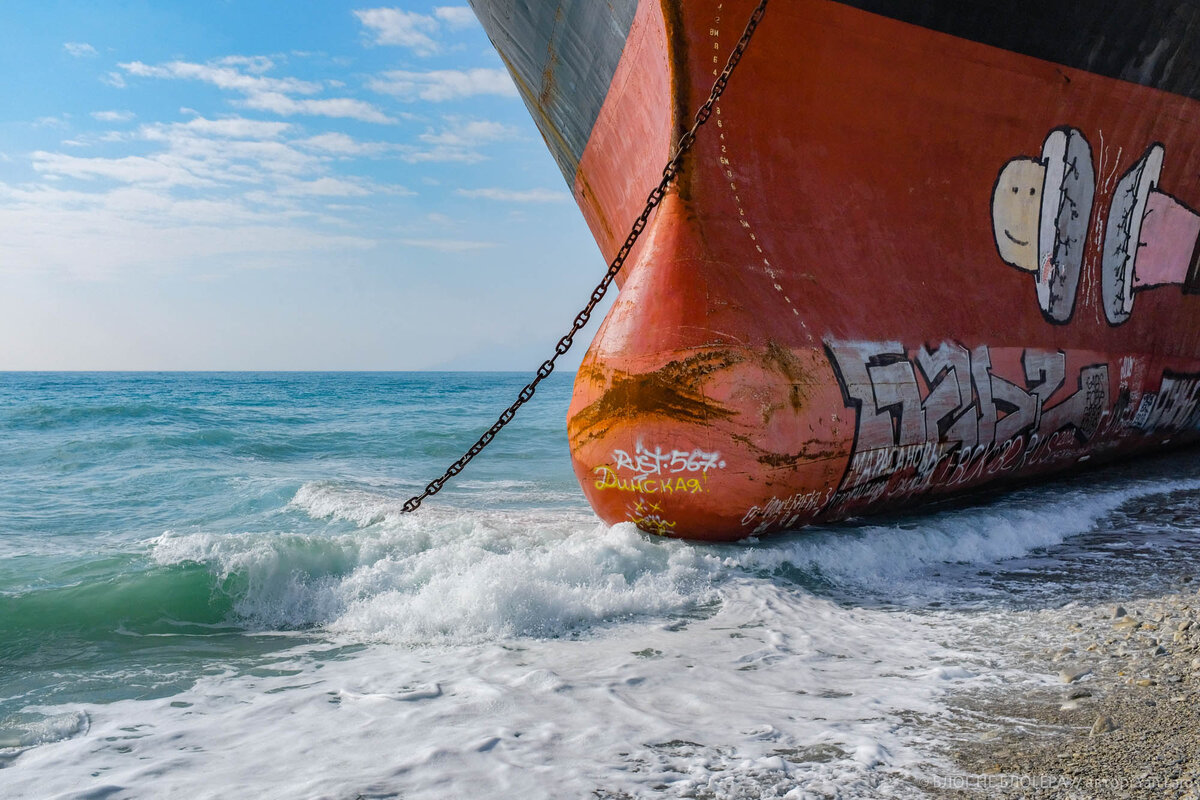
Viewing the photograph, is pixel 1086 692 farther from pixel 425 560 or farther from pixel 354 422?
pixel 354 422

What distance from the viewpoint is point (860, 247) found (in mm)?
5688

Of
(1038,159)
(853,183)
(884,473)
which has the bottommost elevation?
(884,473)

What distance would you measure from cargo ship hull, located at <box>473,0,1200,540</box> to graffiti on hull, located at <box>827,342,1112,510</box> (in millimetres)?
24

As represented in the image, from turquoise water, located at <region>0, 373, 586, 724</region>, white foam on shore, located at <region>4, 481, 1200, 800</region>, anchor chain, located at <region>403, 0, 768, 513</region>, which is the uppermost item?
anchor chain, located at <region>403, 0, 768, 513</region>

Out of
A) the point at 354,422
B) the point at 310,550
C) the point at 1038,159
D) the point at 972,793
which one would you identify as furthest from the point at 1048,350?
the point at 354,422

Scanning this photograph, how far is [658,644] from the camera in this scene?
152 inches

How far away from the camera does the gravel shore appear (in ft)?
7.40

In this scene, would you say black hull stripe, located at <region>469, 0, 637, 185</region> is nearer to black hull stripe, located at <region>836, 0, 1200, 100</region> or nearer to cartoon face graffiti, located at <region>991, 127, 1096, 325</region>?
black hull stripe, located at <region>836, 0, 1200, 100</region>

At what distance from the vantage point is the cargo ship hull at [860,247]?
5066 mm

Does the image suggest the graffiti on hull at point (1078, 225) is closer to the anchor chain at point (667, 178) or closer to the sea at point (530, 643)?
the sea at point (530, 643)

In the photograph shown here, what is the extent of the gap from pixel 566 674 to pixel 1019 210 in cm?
571

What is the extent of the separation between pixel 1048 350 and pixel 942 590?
3.14 m

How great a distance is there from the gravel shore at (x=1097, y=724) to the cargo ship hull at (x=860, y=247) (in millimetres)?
2040

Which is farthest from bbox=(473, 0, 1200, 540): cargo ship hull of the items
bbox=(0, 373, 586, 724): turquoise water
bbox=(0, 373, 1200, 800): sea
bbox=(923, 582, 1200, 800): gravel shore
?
bbox=(0, 373, 586, 724): turquoise water
